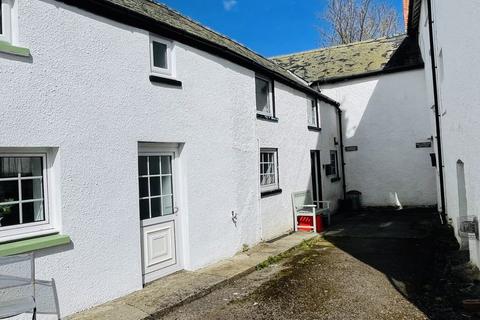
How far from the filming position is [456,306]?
487cm

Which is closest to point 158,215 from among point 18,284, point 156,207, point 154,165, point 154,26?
point 156,207

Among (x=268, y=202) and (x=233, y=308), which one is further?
Answer: (x=268, y=202)

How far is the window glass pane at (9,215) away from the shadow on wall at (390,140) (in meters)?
13.9

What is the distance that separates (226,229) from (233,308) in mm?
2533

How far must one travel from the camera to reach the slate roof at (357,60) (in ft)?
51.2

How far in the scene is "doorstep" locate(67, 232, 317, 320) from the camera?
4758 mm

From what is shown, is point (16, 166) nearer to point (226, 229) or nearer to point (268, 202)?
point (226, 229)

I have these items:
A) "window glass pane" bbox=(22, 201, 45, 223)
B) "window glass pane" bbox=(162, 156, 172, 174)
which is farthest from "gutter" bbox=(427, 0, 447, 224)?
"window glass pane" bbox=(22, 201, 45, 223)

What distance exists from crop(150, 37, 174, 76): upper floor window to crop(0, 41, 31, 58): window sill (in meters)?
2.25

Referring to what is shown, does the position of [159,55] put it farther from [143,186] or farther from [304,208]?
[304,208]

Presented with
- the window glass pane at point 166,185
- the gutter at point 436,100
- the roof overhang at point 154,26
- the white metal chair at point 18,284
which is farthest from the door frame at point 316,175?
the white metal chair at point 18,284

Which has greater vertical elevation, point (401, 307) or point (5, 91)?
point (5, 91)

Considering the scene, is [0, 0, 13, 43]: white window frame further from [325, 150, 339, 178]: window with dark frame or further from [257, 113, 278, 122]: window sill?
→ [325, 150, 339, 178]: window with dark frame

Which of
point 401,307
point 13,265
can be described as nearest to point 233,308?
point 401,307
